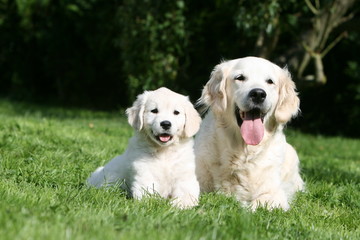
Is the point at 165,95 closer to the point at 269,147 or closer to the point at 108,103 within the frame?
the point at 269,147

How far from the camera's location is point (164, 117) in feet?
14.0

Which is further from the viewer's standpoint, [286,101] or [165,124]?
[286,101]

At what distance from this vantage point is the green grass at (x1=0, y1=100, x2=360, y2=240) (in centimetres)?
262

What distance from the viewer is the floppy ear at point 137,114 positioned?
436 centimetres

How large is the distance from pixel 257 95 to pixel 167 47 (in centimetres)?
865

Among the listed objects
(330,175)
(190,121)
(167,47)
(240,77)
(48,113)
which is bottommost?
(48,113)

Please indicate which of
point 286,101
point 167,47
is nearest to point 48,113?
point 167,47

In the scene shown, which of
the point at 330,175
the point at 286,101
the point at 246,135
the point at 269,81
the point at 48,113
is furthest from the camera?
the point at 48,113

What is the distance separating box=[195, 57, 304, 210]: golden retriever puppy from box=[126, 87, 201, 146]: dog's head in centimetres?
37

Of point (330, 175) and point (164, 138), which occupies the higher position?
point (164, 138)

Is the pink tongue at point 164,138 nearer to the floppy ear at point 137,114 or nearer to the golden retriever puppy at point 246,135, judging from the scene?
the floppy ear at point 137,114

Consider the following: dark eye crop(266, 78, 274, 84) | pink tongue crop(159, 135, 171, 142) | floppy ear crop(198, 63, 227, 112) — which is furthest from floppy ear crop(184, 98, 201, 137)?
dark eye crop(266, 78, 274, 84)

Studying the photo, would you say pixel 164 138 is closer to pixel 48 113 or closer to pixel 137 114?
pixel 137 114

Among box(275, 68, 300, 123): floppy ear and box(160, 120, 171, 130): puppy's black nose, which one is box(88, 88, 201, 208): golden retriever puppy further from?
box(275, 68, 300, 123): floppy ear
